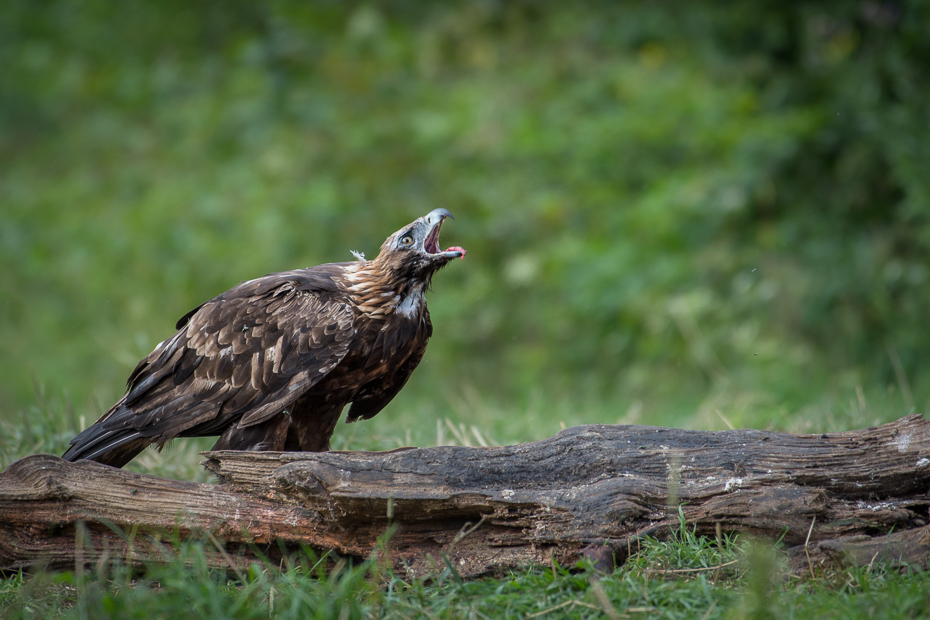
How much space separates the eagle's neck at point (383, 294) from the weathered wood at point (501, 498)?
917 millimetres

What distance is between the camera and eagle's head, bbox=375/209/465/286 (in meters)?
3.74

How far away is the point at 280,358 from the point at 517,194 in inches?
229

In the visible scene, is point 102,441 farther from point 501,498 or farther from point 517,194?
point 517,194

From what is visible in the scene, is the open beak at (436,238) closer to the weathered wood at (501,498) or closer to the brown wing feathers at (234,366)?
the brown wing feathers at (234,366)

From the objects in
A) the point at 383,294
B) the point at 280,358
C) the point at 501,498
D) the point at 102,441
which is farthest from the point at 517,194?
the point at 501,498

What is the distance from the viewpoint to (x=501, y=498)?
2.79m

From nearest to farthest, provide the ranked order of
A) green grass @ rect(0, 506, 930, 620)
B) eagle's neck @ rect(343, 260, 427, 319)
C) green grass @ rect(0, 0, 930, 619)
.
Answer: green grass @ rect(0, 506, 930, 620) < eagle's neck @ rect(343, 260, 427, 319) < green grass @ rect(0, 0, 930, 619)

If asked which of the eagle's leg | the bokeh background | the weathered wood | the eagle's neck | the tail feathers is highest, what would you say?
the bokeh background

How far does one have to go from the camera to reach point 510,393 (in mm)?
8164

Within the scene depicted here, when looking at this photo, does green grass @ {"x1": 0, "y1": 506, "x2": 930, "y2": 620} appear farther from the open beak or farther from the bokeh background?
the bokeh background

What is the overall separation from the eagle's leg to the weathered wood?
0.50 meters

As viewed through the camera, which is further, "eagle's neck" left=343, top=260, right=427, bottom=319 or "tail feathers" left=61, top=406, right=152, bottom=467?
"eagle's neck" left=343, top=260, right=427, bottom=319

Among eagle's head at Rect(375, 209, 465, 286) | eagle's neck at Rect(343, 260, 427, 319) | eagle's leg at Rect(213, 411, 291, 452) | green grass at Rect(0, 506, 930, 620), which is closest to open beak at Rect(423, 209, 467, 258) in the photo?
eagle's head at Rect(375, 209, 465, 286)

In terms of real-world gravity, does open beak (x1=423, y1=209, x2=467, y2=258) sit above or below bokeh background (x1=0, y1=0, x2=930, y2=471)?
below
